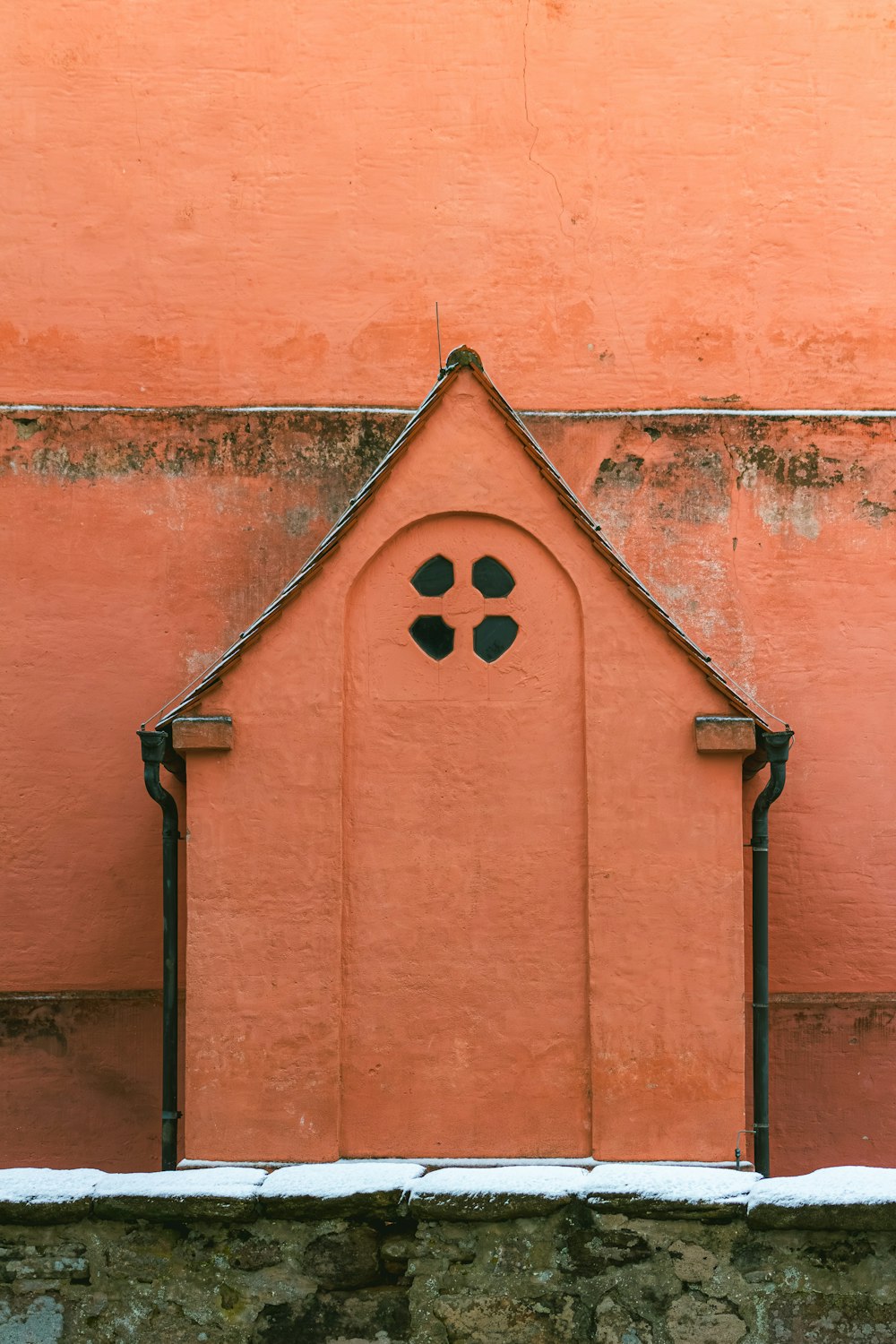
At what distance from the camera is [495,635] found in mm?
8234

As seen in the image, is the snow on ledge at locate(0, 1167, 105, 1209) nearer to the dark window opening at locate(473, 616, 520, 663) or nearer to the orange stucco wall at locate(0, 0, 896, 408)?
the dark window opening at locate(473, 616, 520, 663)

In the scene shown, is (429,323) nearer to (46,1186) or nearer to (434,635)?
(434,635)

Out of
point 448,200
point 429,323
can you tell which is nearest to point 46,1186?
point 429,323

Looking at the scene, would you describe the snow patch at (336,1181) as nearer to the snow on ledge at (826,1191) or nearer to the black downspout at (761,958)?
the snow on ledge at (826,1191)

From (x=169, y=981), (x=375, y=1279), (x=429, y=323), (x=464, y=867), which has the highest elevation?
→ (x=429, y=323)

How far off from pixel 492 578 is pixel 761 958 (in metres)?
2.70

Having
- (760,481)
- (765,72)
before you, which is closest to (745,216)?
(765,72)

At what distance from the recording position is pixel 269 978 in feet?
25.7

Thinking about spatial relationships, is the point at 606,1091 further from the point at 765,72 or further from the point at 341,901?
the point at 765,72

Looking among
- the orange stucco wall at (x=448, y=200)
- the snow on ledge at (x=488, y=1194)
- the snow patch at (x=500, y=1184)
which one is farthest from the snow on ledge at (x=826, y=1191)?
the orange stucco wall at (x=448, y=200)

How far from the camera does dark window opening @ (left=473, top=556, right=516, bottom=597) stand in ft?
27.1

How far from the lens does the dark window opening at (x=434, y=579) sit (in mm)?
8250

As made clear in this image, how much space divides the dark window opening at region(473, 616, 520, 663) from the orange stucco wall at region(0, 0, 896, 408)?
266cm

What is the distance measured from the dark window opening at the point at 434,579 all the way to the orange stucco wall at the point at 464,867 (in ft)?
0.18
